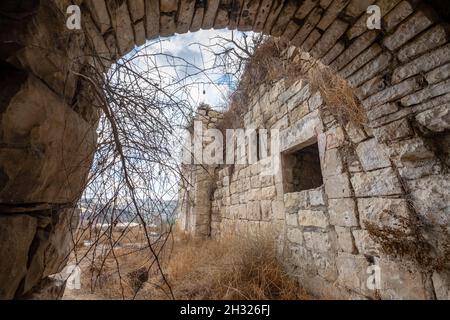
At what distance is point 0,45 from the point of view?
2.33 feet

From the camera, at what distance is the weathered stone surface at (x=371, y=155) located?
6.66ft

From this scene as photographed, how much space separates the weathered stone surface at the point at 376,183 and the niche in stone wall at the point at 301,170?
46.7 inches

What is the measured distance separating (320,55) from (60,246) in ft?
6.86

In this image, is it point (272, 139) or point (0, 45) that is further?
point (272, 139)

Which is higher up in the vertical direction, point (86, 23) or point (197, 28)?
point (197, 28)

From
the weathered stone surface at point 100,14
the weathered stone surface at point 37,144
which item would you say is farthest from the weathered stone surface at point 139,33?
the weathered stone surface at point 37,144

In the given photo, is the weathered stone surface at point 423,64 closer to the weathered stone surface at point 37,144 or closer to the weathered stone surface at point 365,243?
the weathered stone surface at point 365,243

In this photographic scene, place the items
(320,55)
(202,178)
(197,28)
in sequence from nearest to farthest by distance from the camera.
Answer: (197,28) < (320,55) < (202,178)

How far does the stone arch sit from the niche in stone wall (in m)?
1.69

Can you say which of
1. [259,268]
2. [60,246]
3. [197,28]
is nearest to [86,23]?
[197,28]

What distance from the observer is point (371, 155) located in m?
2.13

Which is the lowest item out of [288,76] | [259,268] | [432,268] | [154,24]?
[259,268]
